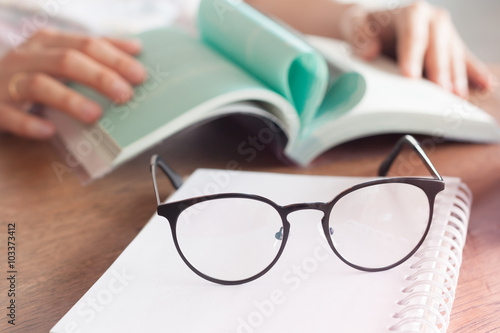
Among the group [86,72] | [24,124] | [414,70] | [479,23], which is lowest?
[24,124]

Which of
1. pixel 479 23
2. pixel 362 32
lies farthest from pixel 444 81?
pixel 479 23

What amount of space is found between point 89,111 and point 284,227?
36cm

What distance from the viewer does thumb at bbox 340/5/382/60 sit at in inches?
35.6

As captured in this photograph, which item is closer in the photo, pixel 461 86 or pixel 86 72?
pixel 86 72

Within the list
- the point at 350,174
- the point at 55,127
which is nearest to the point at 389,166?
the point at 350,174

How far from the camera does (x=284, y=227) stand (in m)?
0.47

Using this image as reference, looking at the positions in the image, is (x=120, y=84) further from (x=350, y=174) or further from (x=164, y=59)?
(x=350, y=174)

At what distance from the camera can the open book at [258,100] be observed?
62 centimetres

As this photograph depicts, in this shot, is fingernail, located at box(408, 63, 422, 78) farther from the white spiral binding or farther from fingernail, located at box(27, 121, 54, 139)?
fingernail, located at box(27, 121, 54, 139)

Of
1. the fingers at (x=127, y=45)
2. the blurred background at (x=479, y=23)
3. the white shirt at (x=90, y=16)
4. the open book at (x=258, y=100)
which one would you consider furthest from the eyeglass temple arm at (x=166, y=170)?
the blurred background at (x=479, y=23)

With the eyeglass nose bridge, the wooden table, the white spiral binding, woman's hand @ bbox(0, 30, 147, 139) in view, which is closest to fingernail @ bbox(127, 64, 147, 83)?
woman's hand @ bbox(0, 30, 147, 139)

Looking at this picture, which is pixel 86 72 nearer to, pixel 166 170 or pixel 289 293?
pixel 166 170

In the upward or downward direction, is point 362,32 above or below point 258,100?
above

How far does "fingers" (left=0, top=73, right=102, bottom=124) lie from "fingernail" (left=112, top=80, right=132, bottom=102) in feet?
0.11
